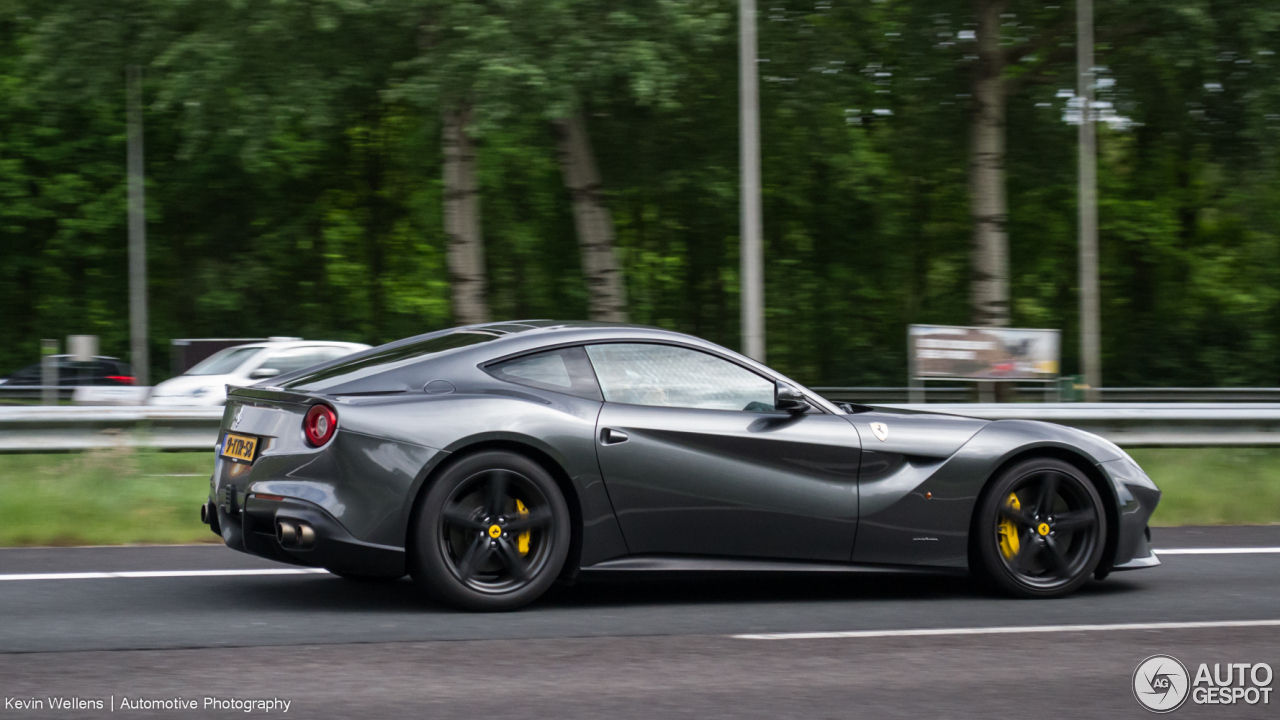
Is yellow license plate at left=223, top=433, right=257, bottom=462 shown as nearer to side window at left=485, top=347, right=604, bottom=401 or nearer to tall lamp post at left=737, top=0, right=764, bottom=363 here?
side window at left=485, top=347, right=604, bottom=401

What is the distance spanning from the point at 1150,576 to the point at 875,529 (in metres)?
1.87

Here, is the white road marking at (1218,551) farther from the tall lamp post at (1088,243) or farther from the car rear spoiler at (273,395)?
the tall lamp post at (1088,243)

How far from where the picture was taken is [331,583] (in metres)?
6.67

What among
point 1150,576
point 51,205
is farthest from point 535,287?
point 1150,576

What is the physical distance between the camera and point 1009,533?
6438 mm

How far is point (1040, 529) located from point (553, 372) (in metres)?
2.40

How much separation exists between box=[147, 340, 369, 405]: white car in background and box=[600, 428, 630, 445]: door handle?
1179 centimetres

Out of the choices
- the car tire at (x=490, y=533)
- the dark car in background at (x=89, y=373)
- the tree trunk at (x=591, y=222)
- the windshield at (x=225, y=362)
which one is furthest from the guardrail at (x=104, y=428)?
the dark car in background at (x=89, y=373)

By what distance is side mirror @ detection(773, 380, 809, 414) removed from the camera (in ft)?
20.4

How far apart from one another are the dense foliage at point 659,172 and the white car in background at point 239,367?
2759 millimetres

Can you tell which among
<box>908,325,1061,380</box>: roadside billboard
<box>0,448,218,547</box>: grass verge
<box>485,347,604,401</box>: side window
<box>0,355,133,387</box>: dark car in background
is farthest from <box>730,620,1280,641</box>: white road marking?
<box>0,355,133,387</box>: dark car in background

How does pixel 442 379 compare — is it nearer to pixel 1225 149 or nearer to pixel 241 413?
pixel 241 413

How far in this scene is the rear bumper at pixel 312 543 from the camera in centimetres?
555

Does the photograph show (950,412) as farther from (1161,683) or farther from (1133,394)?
(1133,394)
